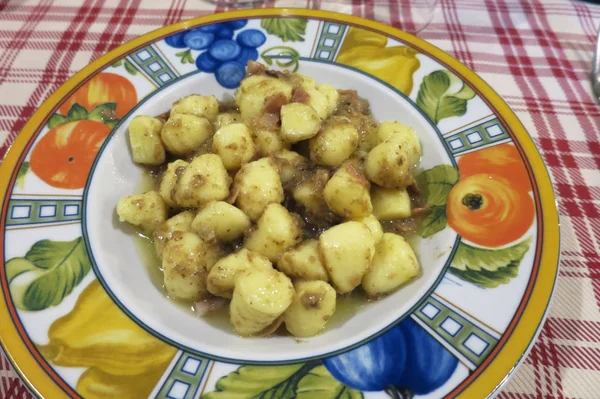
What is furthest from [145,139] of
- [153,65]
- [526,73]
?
[526,73]

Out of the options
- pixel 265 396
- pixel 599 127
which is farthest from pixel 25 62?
pixel 599 127

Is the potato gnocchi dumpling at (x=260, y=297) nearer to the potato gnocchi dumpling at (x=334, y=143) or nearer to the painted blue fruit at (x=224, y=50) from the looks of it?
the potato gnocchi dumpling at (x=334, y=143)

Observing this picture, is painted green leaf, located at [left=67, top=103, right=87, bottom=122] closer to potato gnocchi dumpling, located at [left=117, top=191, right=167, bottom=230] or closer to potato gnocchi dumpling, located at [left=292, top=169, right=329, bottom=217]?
potato gnocchi dumpling, located at [left=117, top=191, right=167, bottom=230]

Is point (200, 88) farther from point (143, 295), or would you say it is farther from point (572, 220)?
point (572, 220)

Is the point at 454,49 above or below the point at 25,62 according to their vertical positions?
below

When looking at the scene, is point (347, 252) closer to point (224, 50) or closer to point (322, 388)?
point (322, 388)

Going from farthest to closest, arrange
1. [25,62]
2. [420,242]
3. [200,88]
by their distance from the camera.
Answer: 1. [25,62]
2. [200,88]
3. [420,242]
